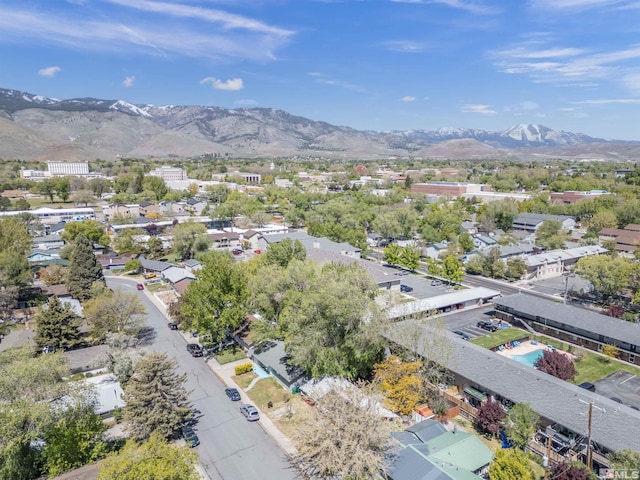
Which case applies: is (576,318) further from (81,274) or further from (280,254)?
(81,274)

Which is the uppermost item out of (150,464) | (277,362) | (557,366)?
(150,464)

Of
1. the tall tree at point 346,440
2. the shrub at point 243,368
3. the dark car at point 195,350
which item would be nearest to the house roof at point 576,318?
the tall tree at point 346,440

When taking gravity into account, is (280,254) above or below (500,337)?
above

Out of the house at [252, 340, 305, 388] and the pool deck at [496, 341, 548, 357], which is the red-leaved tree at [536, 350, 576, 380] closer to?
the pool deck at [496, 341, 548, 357]

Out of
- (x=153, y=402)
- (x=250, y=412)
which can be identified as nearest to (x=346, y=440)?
(x=250, y=412)

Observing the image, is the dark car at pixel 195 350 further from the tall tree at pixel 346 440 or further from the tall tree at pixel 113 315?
the tall tree at pixel 346 440

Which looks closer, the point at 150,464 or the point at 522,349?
the point at 150,464

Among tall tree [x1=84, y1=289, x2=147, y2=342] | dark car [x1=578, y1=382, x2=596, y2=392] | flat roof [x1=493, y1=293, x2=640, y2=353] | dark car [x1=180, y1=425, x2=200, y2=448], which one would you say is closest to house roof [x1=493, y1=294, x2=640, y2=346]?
flat roof [x1=493, y1=293, x2=640, y2=353]
